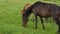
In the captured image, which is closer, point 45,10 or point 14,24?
point 45,10

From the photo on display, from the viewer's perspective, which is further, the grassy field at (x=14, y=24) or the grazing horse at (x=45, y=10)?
the grassy field at (x=14, y=24)

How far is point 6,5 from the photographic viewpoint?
15.1m

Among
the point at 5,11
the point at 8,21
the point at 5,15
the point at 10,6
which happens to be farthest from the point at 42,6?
the point at 10,6

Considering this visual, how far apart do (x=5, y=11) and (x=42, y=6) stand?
4283 mm

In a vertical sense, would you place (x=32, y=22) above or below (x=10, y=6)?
below

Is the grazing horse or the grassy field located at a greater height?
the grazing horse

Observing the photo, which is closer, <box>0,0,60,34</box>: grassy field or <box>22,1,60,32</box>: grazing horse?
<box>22,1,60,32</box>: grazing horse

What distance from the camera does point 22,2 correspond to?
15914 millimetres

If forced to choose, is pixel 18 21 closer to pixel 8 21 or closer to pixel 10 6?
pixel 8 21

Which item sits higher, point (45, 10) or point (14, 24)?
point (45, 10)

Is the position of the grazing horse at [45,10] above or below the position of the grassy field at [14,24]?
above

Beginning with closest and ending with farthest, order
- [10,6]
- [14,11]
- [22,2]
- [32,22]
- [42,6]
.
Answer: [42,6] < [32,22] < [14,11] < [10,6] < [22,2]

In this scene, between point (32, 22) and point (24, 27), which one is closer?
point (24, 27)

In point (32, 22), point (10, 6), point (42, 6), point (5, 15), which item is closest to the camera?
point (42, 6)
